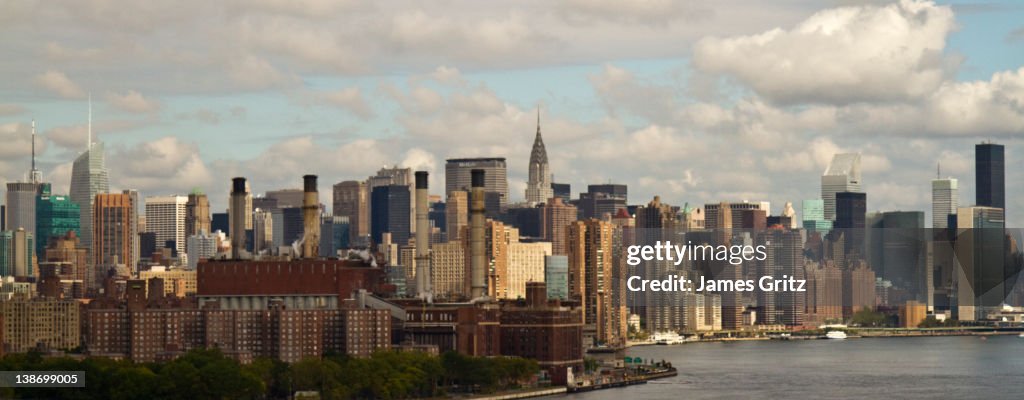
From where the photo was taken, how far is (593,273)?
592ft

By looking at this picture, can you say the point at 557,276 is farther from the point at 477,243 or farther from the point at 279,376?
the point at 279,376

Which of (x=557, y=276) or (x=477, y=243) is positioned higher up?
(x=477, y=243)

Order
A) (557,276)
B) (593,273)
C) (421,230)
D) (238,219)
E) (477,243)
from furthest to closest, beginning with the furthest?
(557,276) → (593,273) → (421,230) → (477,243) → (238,219)

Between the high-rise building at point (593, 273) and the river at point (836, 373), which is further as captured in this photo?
the high-rise building at point (593, 273)

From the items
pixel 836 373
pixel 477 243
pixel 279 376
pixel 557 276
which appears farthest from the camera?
pixel 557 276

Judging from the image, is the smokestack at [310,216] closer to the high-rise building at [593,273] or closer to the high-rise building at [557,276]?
the high-rise building at [593,273]

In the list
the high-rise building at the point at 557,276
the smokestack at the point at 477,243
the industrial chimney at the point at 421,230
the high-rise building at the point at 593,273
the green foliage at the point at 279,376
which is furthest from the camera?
the high-rise building at the point at 557,276

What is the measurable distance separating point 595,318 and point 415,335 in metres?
64.7

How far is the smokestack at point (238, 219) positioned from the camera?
119 m

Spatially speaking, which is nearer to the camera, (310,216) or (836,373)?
(310,216)

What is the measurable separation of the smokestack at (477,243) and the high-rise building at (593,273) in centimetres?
4936

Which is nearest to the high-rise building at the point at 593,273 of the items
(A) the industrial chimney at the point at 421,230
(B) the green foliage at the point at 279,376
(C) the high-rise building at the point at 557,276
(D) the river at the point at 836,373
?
(C) the high-rise building at the point at 557,276

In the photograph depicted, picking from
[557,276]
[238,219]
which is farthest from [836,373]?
[557,276]

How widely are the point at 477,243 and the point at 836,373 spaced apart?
75.9 ft
